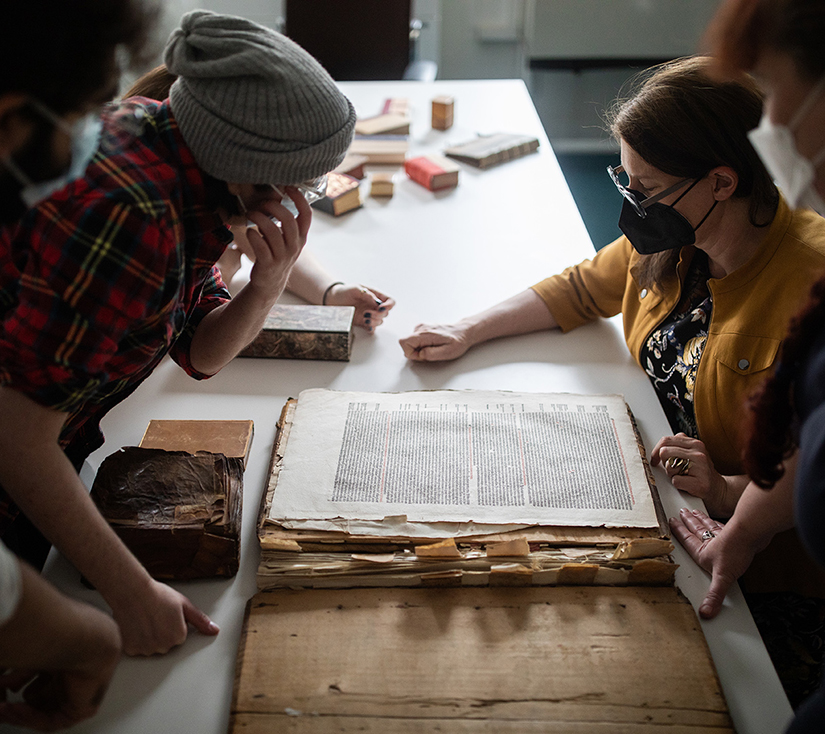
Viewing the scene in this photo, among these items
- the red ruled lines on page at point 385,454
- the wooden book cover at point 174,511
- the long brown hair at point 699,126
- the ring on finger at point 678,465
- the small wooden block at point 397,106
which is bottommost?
the small wooden block at point 397,106

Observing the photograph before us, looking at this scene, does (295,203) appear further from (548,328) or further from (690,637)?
(690,637)

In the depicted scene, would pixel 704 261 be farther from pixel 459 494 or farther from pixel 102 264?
pixel 102 264

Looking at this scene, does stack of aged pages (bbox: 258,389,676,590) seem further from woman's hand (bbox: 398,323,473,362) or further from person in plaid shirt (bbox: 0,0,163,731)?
person in plaid shirt (bbox: 0,0,163,731)

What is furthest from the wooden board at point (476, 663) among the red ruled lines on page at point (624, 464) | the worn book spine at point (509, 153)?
the worn book spine at point (509, 153)

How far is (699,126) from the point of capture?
1.08 meters

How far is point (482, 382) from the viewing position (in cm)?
121

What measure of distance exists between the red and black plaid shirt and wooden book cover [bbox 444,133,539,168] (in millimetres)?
1407

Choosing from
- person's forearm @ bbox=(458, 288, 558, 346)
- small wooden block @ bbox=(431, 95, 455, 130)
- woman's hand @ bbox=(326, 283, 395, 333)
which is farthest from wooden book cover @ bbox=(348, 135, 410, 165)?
person's forearm @ bbox=(458, 288, 558, 346)

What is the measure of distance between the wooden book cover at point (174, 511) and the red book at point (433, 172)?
4.11 ft

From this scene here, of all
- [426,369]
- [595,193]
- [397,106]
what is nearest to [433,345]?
[426,369]

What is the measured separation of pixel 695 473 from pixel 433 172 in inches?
48.5

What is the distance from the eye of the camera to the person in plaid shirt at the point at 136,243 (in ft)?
2.19

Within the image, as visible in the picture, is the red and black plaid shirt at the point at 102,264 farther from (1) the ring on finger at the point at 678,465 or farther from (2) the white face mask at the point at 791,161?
(1) the ring on finger at the point at 678,465

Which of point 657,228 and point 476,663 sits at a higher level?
point 657,228
